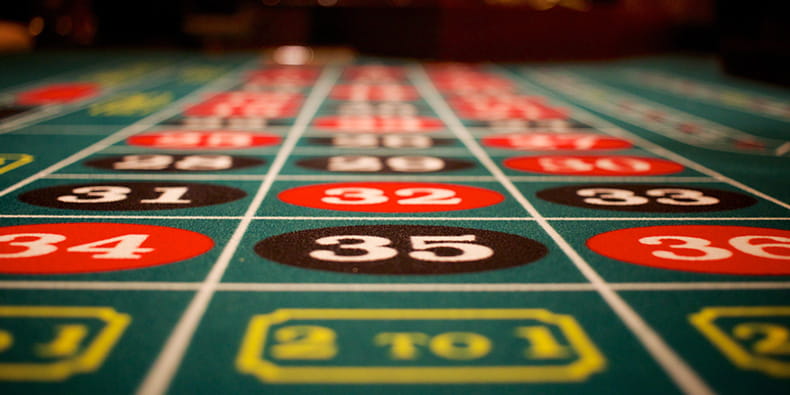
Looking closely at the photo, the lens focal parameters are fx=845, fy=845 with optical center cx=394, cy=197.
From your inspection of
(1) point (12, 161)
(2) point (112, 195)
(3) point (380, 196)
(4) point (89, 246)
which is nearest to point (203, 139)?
(1) point (12, 161)

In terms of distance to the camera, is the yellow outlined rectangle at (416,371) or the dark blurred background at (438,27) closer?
the yellow outlined rectangle at (416,371)

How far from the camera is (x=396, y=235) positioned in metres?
4.03

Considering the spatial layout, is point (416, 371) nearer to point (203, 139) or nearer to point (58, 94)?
point (203, 139)

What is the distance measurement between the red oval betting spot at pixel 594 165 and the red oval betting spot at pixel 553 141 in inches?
21.0

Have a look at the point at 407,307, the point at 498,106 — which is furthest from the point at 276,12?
the point at 407,307

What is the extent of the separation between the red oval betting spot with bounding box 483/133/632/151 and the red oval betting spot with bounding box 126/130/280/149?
1994 millimetres

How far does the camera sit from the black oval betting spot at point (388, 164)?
19.5 feet

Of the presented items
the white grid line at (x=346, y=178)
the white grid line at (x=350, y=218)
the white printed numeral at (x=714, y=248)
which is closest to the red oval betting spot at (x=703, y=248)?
the white printed numeral at (x=714, y=248)

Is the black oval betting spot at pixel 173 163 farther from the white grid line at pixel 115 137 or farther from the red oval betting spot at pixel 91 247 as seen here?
the red oval betting spot at pixel 91 247

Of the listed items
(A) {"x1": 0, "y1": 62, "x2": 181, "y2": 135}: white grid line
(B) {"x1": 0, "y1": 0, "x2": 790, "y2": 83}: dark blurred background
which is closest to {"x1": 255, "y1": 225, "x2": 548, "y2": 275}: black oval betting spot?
(A) {"x1": 0, "y1": 62, "x2": 181, "y2": 135}: white grid line

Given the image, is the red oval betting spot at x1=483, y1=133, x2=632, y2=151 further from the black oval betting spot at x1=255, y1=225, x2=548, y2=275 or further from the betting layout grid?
the black oval betting spot at x1=255, y1=225, x2=548, y2=275

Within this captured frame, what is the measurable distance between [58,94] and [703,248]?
9.18m

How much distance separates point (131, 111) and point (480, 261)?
21.8 ft

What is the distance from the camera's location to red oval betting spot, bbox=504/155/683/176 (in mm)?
5953
